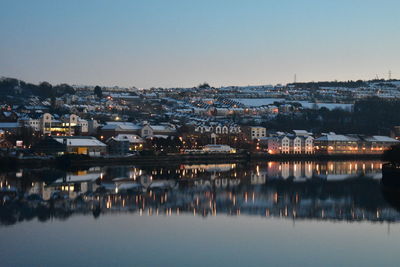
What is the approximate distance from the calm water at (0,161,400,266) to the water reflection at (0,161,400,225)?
23 millimetres

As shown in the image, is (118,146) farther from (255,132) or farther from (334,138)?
(334,138)

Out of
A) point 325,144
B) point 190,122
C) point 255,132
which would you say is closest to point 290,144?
point 325,144

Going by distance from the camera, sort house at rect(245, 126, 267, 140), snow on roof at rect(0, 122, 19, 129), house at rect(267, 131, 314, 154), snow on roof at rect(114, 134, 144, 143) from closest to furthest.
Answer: snow on roof at rect(114, 134, 144, 143), snow on roof at rect(0, 122, 19, 129), house at rect(267, 131, 314, 154), house at rect(245, 126, 267, 140)

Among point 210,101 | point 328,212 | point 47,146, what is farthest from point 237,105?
point 328,212

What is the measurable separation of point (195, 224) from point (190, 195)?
4402mm

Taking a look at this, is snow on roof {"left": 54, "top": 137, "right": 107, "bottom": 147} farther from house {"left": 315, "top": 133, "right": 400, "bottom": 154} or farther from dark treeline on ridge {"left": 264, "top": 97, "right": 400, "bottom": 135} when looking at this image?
dark treeline on ridge {"left": 264, "top": 97, "right": 400, "bottom": 135}

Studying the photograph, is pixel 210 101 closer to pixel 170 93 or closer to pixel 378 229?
pixel 170 93

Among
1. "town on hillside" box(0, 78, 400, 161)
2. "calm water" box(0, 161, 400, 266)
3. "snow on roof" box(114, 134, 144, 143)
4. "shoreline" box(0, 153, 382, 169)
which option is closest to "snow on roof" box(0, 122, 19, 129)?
"town on hillside" box(0, 78, 400, 161)

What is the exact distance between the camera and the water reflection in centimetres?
1291

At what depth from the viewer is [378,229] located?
1119 cm

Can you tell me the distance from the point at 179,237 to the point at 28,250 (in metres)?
2.26

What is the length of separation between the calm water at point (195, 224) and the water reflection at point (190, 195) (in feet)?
0.08

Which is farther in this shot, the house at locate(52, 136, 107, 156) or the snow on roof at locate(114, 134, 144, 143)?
the snow on roof at locate(114, 134, 144, 143)

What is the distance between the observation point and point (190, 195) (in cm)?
1598
